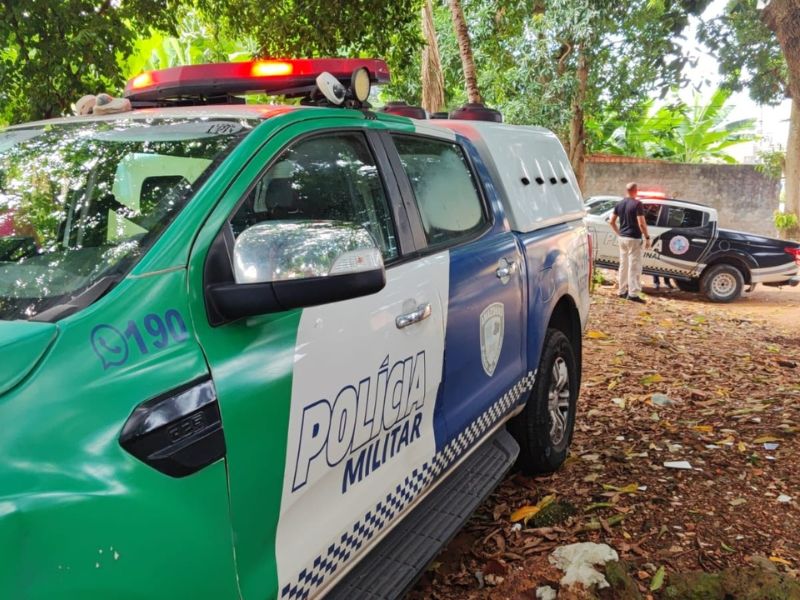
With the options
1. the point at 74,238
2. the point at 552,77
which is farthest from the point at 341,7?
the point at 552,77

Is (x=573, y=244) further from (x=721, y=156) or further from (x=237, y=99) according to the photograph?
(x=721, y=156)

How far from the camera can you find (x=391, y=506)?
229cm

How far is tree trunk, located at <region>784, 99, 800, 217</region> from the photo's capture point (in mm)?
16422

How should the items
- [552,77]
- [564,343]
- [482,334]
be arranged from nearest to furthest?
[482,334] < [564,343] < [552,77]

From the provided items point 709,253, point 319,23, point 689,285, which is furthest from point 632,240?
point 319,23

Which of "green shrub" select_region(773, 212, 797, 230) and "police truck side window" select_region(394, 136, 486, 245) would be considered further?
"green shrub" select_region(773, 212, 797, 230)

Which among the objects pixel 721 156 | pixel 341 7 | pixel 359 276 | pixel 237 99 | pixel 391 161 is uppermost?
pixel 341 7

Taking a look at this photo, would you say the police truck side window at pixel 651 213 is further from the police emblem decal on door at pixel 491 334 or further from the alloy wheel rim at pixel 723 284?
the police emblem decal on door at pixel 491 334

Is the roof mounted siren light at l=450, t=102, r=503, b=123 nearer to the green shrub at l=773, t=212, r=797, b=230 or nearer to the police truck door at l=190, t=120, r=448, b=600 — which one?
the police truck door at l=190, t=120, r=448, b=600

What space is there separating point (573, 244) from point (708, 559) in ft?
5.96

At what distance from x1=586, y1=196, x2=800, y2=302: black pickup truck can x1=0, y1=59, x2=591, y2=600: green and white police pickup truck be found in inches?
423

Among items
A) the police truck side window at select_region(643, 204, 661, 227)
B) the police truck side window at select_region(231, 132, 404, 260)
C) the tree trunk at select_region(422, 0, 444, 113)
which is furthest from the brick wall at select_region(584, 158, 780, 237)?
the police truck side window at select_region(231, 132, 404, 260)

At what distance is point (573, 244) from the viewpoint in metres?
4.14

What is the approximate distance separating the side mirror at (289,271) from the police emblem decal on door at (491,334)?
4.40 ft
